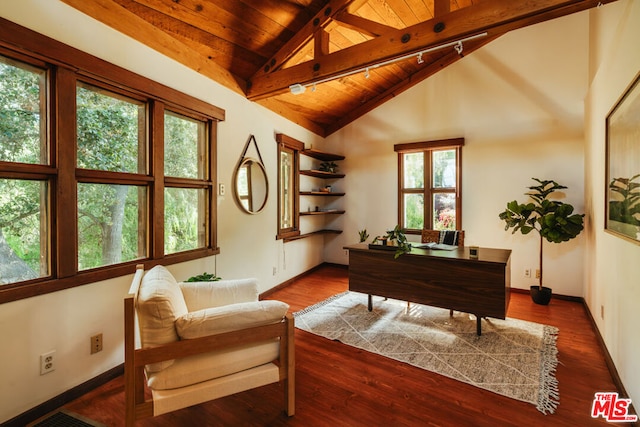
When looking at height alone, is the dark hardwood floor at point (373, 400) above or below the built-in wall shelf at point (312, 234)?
below

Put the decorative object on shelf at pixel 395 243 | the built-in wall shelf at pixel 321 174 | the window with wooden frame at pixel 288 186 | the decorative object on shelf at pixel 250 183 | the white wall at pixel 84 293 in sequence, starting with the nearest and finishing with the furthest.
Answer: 1. the white wall at pixel 84 293
2. the decorative object on shelf at pixel 395 243
3. the decorative object on shelf at pixel 250 183
4. the window with wooden frame at pixel 288 186
5. the built-in wall shelf at pixel 321 174

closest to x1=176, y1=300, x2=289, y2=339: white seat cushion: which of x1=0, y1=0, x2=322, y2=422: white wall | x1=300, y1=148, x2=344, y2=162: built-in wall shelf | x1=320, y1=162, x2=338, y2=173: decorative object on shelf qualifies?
x1=0, y1=0, x2=322, y2=422: white wall

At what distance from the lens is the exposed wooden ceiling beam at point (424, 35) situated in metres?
2.08

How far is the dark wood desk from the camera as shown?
252cm

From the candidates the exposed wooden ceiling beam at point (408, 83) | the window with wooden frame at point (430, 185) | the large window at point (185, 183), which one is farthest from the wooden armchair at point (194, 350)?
the exposed wooden ceiling beam at point (408, 83)

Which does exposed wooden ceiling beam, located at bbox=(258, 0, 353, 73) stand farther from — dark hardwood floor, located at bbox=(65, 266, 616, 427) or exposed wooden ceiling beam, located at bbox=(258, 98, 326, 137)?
dark hardwood floor, located at bbox=(65, 266, 616, 427)

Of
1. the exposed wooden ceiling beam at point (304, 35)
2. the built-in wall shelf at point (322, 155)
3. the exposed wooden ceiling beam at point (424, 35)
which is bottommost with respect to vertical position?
the built-in wall shelf at point (322, 155)

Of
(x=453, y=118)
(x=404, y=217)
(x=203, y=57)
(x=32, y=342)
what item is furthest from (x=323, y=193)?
(x=32, y=342)

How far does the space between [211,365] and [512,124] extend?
4.68 m

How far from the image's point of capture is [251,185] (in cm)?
371

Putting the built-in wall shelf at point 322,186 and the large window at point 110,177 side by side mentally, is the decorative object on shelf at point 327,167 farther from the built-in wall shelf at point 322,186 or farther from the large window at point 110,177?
the large window at point 110,177

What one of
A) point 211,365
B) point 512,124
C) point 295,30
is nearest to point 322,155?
point 295,30

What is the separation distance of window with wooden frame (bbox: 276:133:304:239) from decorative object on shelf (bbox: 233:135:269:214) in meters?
A: 0.42

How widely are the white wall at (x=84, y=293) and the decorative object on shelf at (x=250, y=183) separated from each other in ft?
0.31
